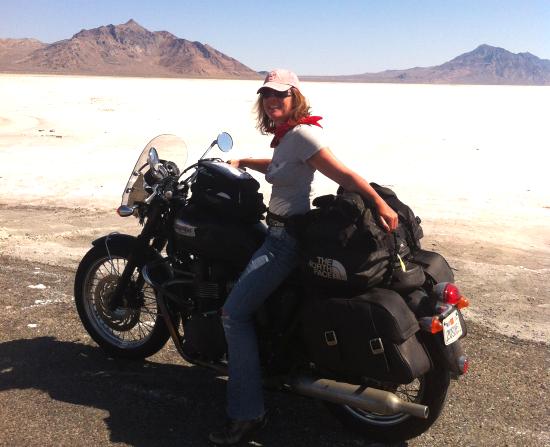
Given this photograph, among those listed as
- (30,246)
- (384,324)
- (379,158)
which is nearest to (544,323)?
(384,324)

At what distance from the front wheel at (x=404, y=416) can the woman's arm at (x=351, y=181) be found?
88cm

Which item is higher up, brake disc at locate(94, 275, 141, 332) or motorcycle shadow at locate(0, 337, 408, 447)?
brake disc at locate(94, 275, 141, 332)

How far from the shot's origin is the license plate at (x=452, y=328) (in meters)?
3.40

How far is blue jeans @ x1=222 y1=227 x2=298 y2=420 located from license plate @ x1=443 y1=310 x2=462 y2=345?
88 centimetres

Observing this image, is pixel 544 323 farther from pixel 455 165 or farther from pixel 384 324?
pixel 455 165

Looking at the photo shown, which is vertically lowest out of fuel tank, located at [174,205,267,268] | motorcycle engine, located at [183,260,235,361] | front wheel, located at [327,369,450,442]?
front wheel, located at [327,369,450,442]

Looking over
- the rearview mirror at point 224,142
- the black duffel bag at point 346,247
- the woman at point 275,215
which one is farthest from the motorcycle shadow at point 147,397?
the rearview mirror at point 224,142

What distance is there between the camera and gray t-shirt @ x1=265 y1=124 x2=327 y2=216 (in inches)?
135

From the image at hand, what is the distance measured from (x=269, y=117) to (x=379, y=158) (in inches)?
548

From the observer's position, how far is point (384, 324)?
3262mm

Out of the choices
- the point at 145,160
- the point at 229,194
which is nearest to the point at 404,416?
the point at 229,194

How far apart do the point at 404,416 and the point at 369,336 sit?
68cm

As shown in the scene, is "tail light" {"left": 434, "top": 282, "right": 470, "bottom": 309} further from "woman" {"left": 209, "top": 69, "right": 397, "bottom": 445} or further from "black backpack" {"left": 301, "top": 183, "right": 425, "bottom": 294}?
"woman" {"left": 209, "top": 69, "right": 397, "bottom": 445}

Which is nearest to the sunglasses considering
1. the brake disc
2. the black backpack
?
the black backpack
